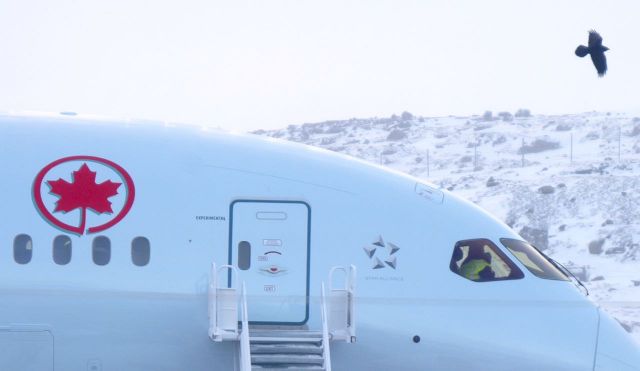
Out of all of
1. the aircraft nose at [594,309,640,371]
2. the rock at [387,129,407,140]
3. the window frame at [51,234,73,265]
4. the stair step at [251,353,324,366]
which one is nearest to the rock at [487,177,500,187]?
the rock at [387,129,407,140]

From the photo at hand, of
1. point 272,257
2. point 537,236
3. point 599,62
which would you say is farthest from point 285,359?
point 537,236

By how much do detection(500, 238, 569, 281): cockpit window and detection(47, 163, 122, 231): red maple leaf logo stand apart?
4.53 meters

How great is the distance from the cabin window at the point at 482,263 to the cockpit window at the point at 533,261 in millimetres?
156

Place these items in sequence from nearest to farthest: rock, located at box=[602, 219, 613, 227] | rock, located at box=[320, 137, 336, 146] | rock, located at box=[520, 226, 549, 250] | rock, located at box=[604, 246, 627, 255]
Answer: rock, located at box=[604, 246, 627, 255] < rock, located at box=[520, 226, 549, 250] < rock, located at box=[602, 219, 613, 227] < rock, located at box=[320, 137, 336, 146]

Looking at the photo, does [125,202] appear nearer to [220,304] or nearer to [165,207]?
[165,207]

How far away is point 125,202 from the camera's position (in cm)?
1492

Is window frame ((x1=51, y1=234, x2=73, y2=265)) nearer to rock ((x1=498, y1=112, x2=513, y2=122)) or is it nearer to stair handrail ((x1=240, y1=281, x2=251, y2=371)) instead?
stair handrail ((x1=240, y1=281, x2=251, y2=371))

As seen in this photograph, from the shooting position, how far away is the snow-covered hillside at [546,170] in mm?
42500

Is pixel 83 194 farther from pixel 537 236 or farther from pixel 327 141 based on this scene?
pixel 327 141

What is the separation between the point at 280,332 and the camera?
47.9 ft

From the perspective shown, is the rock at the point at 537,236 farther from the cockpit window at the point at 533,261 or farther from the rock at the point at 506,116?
the rock at the point at 506,116

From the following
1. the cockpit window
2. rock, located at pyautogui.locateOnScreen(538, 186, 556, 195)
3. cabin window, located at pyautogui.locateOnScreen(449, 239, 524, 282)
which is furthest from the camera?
rock, located at pyautogui.locateOnScreen(538, 186, 556, 195)

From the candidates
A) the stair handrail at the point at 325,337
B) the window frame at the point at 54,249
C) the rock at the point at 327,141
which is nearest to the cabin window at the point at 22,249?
the window frame at the point at 54,249

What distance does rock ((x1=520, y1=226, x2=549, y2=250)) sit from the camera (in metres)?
45.5
